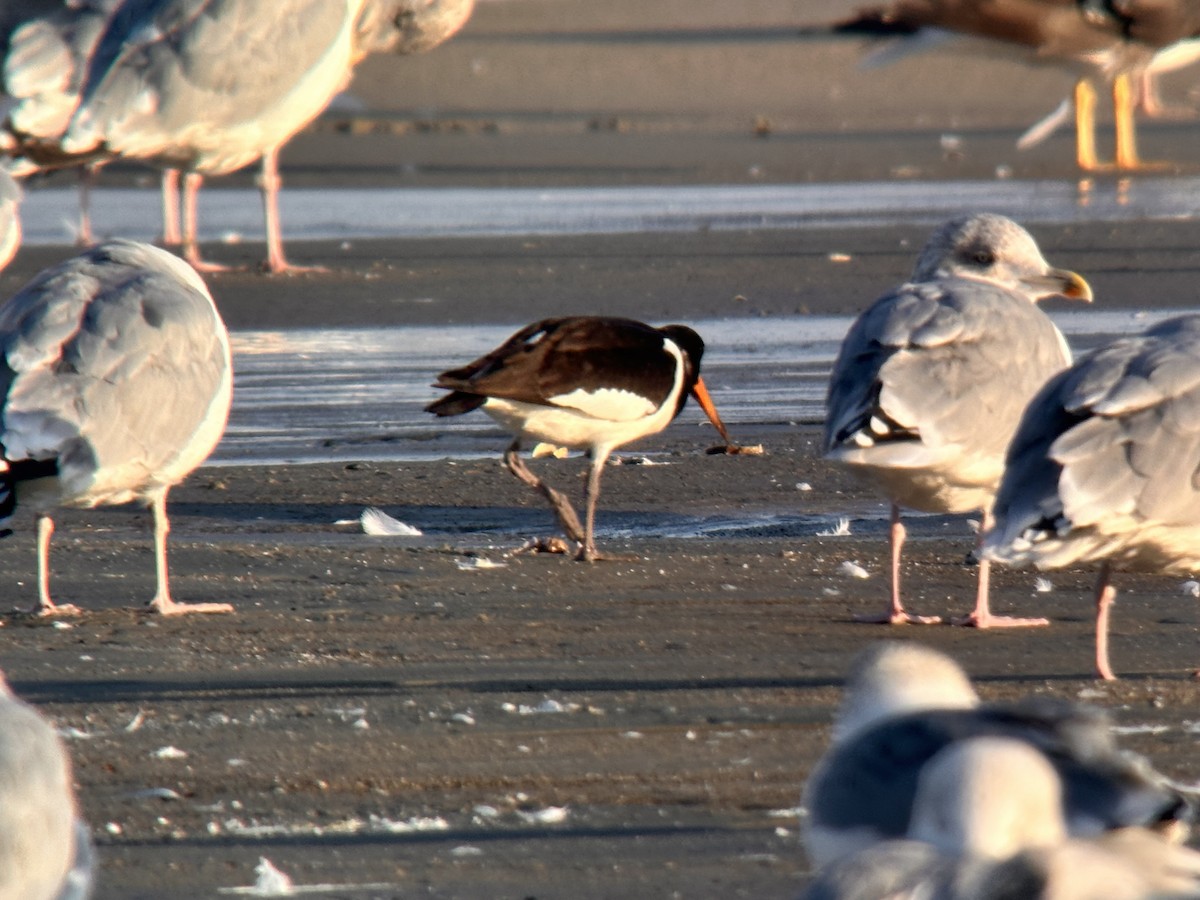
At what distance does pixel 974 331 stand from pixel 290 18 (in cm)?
1034

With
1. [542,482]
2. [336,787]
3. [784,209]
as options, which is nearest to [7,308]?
[542,482]

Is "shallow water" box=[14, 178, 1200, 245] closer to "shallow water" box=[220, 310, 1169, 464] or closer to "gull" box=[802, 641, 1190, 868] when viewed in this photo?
"shallow water" box=[220, 310, 1169, 464]

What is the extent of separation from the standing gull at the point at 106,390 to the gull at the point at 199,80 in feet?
27.6

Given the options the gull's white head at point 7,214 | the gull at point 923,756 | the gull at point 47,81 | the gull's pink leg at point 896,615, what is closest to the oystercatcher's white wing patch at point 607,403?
the gull's pink leg at point 896,615

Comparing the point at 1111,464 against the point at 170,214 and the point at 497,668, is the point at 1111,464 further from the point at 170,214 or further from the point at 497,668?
the point at 170,214

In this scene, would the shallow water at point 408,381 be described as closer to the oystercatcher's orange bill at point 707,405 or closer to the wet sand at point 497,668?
the wet sand at point 497,668

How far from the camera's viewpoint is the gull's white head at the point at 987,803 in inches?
126

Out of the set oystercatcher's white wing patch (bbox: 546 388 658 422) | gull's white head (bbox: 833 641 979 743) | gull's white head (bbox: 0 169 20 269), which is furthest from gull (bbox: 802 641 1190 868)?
gull's white head (bbox: 0 169 20 269)

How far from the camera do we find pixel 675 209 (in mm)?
18219

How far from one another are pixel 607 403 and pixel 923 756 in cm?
485

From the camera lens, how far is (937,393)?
696 cm

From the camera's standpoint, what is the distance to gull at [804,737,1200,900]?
307 cm

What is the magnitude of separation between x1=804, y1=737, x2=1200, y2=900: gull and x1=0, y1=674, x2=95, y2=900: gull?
1.21 meters

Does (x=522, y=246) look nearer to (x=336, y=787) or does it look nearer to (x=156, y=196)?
(x=156, y=196)
